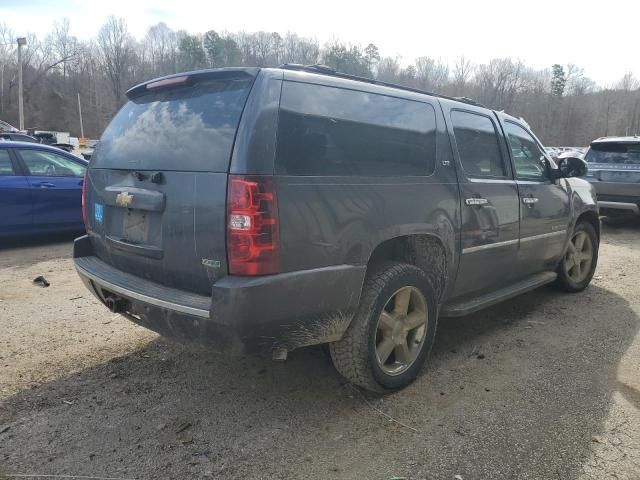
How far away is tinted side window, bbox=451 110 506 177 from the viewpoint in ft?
12.1

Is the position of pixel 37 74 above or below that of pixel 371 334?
above

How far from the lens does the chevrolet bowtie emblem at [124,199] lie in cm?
288

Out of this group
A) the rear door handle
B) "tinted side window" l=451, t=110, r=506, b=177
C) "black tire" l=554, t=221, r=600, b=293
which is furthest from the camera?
"black tire" l=554, t=221, r=600, b=293

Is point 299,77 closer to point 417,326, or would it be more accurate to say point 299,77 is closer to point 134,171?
point 134,171

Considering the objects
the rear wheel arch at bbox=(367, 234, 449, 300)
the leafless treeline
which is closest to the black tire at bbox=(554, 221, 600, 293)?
the rear wheel arch at bbox=(367, 234, 449, 300)

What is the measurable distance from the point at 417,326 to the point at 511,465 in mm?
1038

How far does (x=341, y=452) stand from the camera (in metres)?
2.58

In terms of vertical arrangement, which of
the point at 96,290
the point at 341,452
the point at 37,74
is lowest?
the point at 341,452

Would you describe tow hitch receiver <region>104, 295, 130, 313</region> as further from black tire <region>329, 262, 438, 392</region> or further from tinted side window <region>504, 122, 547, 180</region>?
tinted side window <region>504, 122, 547, 180</region>

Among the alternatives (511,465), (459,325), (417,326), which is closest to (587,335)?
(459,325)

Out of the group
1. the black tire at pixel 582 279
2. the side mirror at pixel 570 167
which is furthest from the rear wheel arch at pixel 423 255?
the black tire at pixel 582 279

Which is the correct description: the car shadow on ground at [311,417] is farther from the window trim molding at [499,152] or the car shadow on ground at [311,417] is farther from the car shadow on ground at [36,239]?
the car shadow on ground at [36,239]

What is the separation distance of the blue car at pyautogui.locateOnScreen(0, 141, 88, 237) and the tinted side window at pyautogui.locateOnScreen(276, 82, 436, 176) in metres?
5.84

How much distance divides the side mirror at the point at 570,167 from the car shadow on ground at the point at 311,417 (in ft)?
5.38
